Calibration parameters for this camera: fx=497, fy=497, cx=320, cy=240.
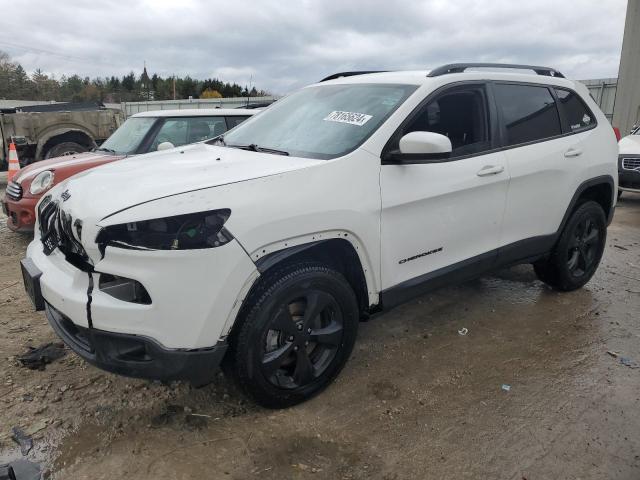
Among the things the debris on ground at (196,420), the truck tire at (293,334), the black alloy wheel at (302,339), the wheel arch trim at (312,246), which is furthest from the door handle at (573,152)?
the debris on ground at (196,420)

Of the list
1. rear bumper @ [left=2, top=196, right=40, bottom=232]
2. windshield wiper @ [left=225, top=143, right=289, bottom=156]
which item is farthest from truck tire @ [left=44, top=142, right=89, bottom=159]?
windshield wiper @ [left=225, top=143, right=289, bottom=156]

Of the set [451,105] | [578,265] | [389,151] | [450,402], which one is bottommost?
[450,402]

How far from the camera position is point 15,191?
18.7ft

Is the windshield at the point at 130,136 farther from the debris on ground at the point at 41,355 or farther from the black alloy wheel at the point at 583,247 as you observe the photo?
the black alloy wheel at the point at 583,247

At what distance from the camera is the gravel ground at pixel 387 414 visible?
2365 mm

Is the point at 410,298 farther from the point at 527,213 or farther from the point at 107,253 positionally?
the point at 107,253

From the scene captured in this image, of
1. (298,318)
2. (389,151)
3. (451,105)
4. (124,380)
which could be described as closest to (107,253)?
(298,318)

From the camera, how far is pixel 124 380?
3.03 metres

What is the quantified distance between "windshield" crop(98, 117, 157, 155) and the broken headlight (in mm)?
4175

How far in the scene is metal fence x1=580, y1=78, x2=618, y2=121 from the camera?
15922 millimetres

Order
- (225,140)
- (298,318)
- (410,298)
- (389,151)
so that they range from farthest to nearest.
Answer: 1. (225,140)
2. (410,298)
3. (389,151)
4. (298,318)

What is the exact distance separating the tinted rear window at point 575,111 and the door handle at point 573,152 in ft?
0.63

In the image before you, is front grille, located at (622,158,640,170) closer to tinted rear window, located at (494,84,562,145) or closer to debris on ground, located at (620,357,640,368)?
tinted rear window, located at (494,84,562,145)

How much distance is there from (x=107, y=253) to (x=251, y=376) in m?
0.91
